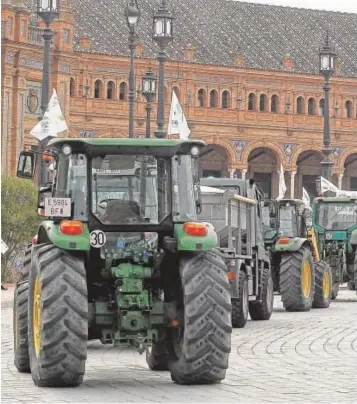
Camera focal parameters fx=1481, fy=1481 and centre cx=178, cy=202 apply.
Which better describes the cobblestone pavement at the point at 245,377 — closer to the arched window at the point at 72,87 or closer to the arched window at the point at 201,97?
the arched window at the point at 72,87

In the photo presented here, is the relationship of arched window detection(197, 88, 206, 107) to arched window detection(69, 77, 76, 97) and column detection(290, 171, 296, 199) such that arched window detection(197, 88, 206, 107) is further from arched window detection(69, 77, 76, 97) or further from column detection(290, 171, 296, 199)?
arched window detection(69, 77, 76, 97)

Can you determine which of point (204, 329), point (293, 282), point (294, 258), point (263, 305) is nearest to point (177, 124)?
point (294, 258)

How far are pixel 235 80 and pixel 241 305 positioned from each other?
217ft

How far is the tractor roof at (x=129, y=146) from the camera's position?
11867 mm

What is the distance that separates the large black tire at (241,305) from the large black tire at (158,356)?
7064 millimetres

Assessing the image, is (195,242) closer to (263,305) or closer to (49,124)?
(263,305)

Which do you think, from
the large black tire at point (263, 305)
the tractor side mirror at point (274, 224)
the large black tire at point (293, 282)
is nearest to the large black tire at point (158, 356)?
the large black tire at point (263, 305)

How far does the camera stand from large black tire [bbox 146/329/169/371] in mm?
12414

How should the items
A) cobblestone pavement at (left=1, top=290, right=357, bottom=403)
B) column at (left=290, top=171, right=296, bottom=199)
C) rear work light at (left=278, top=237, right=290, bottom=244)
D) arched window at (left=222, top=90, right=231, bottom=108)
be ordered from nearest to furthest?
cobblestone pavement at (left=1, top=290, right=357, bottom=403), rear work light at (left=278, top=237, right=290, bottom=244), arched window at (left=222, top=90, right=231, bottom=108), column at (left=290, top=171, right=296, bottom=199)

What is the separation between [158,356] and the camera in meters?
12.6

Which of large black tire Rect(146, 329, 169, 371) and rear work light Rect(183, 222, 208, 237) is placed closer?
rear work light Rect(183, 222, 208, 237)

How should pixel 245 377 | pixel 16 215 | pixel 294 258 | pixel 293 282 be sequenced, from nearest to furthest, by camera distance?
pixel 245 377 → pixel 293 282 → pixel 294 258 → pixel 16 215

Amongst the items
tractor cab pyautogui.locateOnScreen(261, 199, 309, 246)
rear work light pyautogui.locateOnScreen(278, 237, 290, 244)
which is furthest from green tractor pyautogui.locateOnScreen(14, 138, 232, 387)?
tractor cab pyautogui.locateOnScreen(261, 199, 309, 246)

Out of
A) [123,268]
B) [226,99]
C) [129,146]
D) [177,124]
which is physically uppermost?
[226,99]
